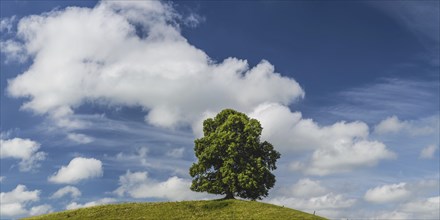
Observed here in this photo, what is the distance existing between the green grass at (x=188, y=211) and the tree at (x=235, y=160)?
4.23 m

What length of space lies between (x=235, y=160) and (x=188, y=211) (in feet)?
42.5

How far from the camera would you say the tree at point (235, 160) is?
7469 centimetres

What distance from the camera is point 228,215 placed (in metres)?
65.0

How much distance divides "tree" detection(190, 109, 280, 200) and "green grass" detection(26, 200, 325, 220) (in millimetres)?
4225

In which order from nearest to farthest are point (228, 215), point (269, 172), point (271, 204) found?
point (228, 215) → point (271, 204) → point (269, 172)

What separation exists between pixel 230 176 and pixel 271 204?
778 cm

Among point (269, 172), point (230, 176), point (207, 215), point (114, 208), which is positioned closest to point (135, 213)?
point (114, 208)

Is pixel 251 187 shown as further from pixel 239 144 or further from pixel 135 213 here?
pixel 135 213

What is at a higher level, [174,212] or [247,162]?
[247,162]

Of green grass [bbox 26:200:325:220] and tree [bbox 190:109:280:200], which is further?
tree [bbox 190:109:280:200]

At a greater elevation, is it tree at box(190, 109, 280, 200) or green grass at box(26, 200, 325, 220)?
tree at box(190, 109, 280, 200)

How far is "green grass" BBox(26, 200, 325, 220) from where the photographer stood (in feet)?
213

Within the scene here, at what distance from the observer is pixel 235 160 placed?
75938 millimetres

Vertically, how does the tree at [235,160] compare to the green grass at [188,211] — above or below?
above
